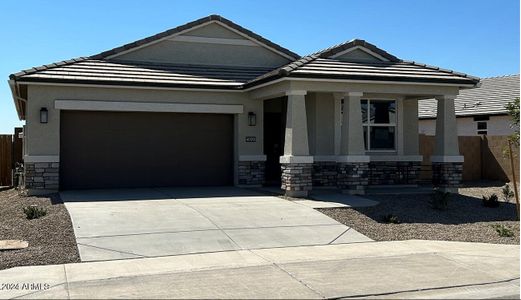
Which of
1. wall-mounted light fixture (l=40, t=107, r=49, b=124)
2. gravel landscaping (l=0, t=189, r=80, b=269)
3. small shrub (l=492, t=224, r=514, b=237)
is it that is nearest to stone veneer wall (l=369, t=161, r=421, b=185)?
small shrub (l=492, t=224, r=514, b=237)

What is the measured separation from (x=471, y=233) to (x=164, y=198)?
300 inches

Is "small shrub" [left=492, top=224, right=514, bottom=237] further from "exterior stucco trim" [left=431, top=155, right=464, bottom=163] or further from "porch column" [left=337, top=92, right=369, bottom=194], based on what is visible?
"exterior stucco trim" [left=431, top=155, right=464, bottom=163]

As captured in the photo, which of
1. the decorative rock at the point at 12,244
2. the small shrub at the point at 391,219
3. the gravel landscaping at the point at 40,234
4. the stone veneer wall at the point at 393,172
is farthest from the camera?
the stone veneer wall at the point at 393,172

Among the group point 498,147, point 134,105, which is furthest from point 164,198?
point 498,147

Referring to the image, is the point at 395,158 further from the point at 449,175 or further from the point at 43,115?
the point at 43,115

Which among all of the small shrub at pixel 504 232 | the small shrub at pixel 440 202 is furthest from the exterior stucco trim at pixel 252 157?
the small shrub at pixel 504 232

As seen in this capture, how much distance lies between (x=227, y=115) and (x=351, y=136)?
4.56 meters

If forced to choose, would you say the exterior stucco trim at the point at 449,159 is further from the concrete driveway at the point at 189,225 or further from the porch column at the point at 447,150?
the concrete driveway at the point at 189,225

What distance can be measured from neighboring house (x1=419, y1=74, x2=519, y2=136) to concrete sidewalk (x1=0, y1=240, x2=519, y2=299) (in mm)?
16337

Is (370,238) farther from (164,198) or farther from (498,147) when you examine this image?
(498,147)

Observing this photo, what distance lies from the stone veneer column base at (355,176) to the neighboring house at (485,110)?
35.5 feet

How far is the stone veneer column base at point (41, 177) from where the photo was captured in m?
15.3

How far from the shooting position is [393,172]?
17.9m

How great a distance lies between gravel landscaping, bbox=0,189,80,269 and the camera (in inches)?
332
